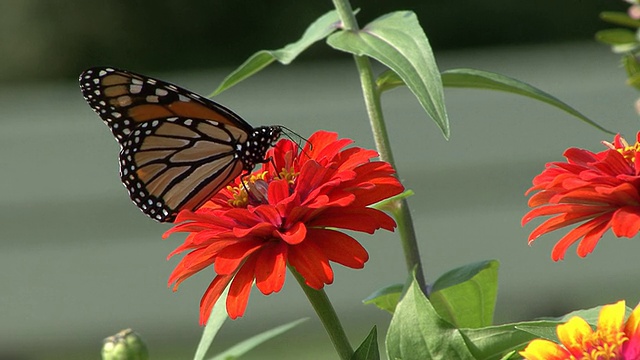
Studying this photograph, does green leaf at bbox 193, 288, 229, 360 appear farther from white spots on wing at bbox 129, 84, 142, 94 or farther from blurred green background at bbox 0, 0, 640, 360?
blurred green background at bbox 0, 0, 640, 360

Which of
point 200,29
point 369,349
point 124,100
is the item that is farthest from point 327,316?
point 200,29

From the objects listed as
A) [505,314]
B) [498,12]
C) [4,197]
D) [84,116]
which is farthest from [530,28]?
[4,197]

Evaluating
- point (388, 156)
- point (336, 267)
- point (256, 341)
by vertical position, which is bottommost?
point (336, 267)

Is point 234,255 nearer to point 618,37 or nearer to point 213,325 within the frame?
point 213,325

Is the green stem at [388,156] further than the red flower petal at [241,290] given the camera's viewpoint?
Yes

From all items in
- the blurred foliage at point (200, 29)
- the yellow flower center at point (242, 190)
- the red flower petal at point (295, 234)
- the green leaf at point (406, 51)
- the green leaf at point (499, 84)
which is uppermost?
the blurred foliage at point (200, 29)

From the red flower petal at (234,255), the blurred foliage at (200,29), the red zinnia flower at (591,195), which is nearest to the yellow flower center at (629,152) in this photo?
the red zinnia flower at (591,195)

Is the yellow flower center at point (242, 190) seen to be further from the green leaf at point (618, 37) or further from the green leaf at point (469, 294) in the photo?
the green leaf at point (618, 37)
